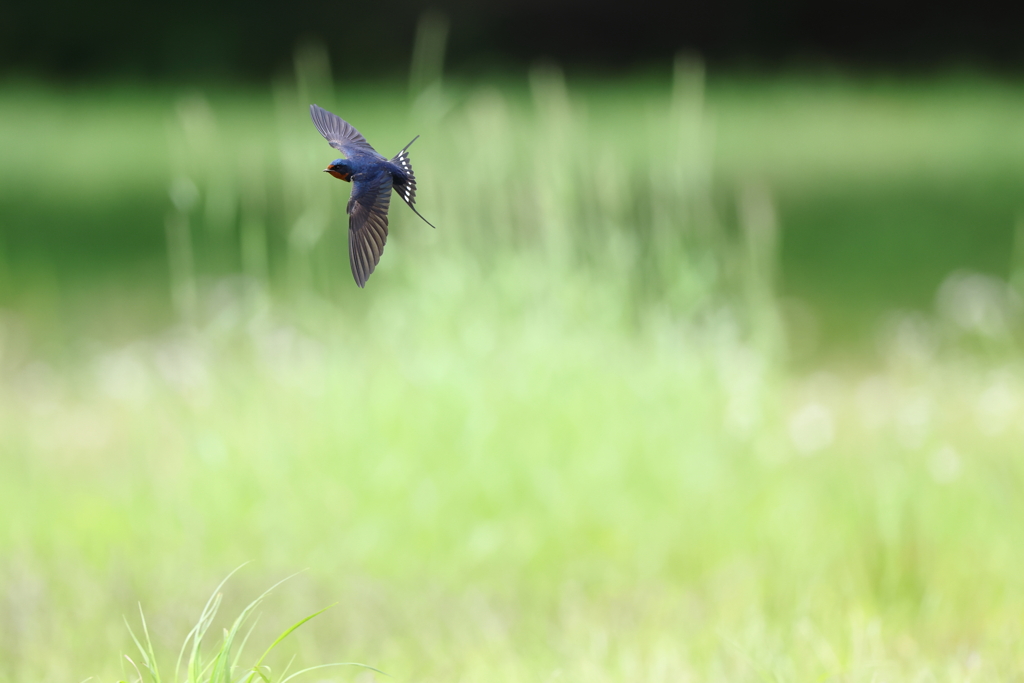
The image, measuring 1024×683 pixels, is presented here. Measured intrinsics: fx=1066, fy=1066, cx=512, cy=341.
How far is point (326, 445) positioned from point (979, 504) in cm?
181

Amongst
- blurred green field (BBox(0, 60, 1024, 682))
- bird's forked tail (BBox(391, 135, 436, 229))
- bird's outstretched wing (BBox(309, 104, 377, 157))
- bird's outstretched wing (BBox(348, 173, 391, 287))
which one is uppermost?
bird's outstretched wing (BBox(309, 104, 377, 157))

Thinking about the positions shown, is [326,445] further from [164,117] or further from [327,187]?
[164,117]

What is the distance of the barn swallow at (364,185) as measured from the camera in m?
0.84

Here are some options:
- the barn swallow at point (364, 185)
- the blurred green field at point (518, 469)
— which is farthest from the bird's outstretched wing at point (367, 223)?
the blurred green field at point (518, 469)

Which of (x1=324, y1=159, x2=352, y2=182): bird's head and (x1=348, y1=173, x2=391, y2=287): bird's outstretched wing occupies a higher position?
(x1=324, y1=159, x2=352, y2=182): bird's head

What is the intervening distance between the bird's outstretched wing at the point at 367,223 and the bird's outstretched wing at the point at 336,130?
85 mm

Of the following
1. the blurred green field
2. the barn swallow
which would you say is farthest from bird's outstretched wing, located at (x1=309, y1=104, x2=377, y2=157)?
the blurred green field

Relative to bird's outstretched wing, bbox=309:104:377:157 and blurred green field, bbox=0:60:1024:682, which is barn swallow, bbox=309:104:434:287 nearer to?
bird's outstretched wing, bbox=309:104:377:157

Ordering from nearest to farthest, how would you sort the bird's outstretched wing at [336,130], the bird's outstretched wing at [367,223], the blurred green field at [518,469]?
1. the bird's outstretched wing at [367,223]
2. the bird's outstretched wing at [336,130]
3. the blurred green field at [518,469]

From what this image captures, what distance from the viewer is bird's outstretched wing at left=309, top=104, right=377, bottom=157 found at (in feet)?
3.27

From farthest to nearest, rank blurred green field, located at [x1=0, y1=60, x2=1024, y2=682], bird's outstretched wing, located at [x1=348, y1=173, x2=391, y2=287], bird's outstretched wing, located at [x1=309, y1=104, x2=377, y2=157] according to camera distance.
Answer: blurred green field, located at [x1=0, y1=60, x2=1024, y2=682]
bird's outstretched wing, located at [x1=309, y1=104, x2=377, y2=157]
bird's outstretched wing, located at [x1=348, y1=173, x2=391, y2=287]

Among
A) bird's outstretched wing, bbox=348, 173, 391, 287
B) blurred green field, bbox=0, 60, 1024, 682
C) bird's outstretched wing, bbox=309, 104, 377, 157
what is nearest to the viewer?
bird's outstretched wing, bbox=348, 173, 391, 287

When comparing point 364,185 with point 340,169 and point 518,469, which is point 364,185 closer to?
point 340,169

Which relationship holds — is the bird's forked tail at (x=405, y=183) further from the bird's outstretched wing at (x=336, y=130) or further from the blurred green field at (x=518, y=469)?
the blurred green field at (x=518, y=469)
